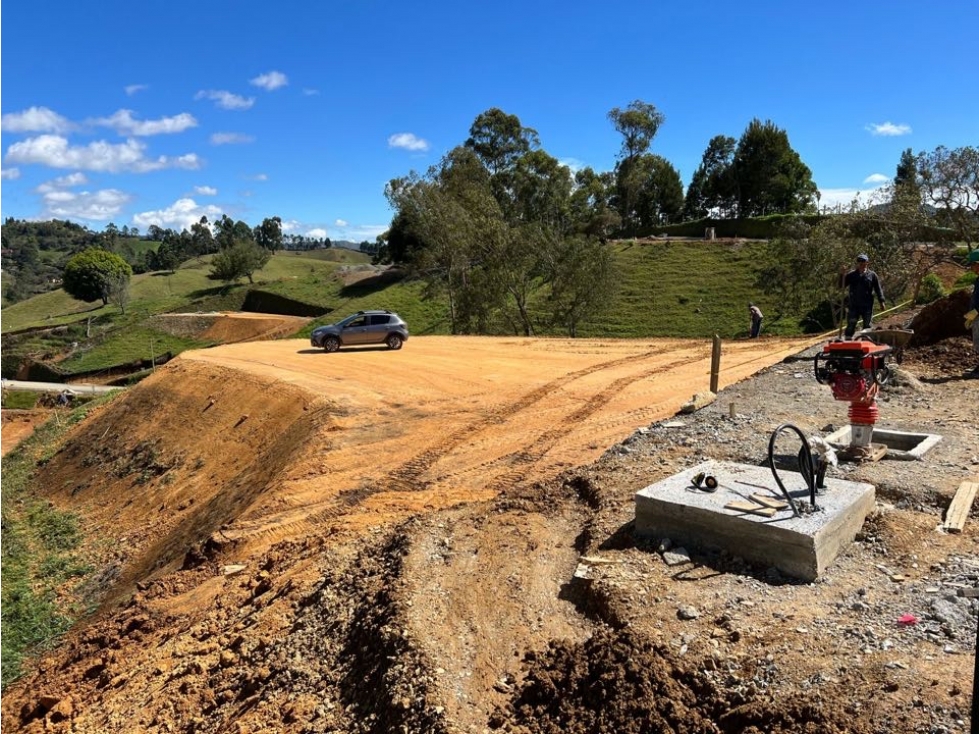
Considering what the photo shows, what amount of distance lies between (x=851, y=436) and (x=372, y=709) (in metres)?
6.53

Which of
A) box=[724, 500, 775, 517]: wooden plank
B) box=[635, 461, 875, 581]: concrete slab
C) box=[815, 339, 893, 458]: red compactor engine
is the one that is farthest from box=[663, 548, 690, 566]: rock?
box=[815, 339, 893, 458]: red compactor engine

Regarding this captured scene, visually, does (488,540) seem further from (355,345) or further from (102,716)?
(355,345)

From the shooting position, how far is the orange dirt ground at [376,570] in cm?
493

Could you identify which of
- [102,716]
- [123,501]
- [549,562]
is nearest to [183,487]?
[123,501]

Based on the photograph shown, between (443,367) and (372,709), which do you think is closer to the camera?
(372,709)

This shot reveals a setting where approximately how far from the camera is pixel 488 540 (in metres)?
7.41

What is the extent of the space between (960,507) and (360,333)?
2181 cm

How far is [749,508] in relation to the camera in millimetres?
5945

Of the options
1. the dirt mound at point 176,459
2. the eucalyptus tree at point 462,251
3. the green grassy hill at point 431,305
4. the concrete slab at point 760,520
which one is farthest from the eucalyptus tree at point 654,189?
the concrete slab at point 760,520

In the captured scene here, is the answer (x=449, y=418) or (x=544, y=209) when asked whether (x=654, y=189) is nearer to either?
(x=544, y=209)

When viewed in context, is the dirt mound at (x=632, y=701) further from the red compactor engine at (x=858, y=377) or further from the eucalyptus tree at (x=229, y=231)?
the eucalyptus tree at (x=229, y=231)

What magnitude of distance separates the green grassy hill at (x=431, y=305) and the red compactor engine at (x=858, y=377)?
31109mm

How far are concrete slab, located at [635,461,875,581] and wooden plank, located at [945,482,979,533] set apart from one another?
657 mm

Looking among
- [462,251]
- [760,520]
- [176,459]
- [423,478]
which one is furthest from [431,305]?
[760,520]
